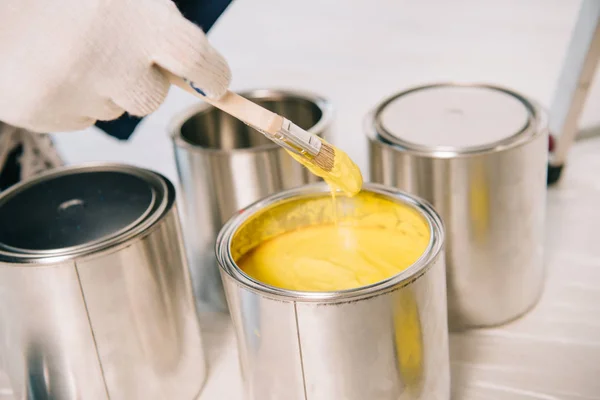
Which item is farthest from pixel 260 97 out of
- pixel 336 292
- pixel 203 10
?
pixel 336 292

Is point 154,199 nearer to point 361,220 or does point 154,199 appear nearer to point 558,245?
point 361,220

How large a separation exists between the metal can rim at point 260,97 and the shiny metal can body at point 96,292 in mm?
103

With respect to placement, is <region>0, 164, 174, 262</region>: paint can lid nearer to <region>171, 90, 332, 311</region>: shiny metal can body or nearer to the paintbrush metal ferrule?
<region>171, 90, 332, 311</region>: shiny metal can body

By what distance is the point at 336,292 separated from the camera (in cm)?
81

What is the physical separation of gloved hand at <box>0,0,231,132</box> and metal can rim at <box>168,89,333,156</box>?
0.95 ft

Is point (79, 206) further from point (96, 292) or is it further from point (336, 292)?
point (336, 292)

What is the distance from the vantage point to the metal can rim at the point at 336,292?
32.0 inches

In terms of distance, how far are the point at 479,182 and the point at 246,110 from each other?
15.0 inches

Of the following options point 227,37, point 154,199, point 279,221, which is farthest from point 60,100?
point 227,37

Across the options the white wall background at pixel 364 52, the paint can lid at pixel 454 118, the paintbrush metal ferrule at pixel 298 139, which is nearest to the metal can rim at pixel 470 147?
the paint can lid at pixel 454 118

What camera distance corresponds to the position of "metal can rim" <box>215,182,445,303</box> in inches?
32.0

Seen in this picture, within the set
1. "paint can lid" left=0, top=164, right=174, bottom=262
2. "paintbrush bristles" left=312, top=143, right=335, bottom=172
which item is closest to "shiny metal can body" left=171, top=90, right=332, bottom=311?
"paint can lid" left=0, top=164, right=174, bottom=262

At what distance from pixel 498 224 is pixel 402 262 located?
0.22m

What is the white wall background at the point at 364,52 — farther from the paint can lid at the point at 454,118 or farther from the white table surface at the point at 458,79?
the paint can lid at the point at 454,118
